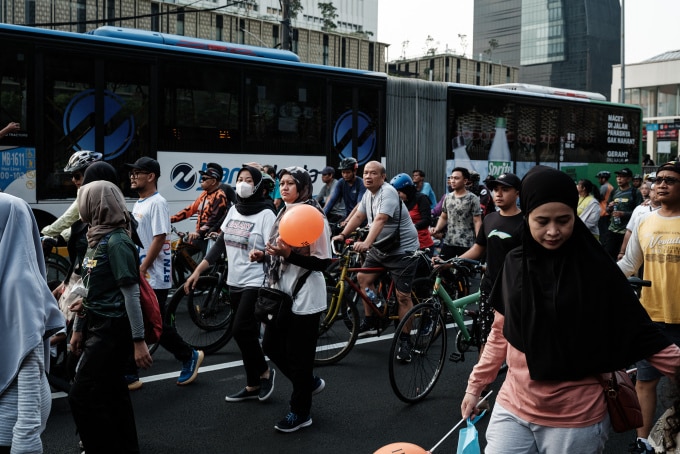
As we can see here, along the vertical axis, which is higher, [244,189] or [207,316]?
[244,189]

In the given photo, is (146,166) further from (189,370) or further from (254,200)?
(189,370)

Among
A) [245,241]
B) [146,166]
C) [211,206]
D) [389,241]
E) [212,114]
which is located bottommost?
[389,241]

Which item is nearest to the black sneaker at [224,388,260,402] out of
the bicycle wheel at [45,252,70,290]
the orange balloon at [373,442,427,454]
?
the orange balloon at [373,442,427,454]

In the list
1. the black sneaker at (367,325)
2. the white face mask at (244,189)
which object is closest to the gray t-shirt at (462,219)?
the black sneaker at (367,325)

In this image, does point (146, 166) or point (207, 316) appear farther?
point (207, 316)

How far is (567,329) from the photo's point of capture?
2.58 meters

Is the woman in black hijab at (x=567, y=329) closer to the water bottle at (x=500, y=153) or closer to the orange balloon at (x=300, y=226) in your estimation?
the orange balloon at (x=300, y=226)

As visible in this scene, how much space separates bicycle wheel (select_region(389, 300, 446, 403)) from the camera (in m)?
5.44

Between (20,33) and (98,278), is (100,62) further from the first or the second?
(98,278)

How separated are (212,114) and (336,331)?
223 inches

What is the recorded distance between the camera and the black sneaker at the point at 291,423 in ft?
15.9

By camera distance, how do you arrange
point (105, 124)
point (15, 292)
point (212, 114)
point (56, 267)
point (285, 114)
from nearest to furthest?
point (15, 292) < point (56, 267) < point (105, 124) < point (212, 114) < point (285, 114)

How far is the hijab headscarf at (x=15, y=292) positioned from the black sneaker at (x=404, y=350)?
3.26 m

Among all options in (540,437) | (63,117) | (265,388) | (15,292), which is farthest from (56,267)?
(540,437)
